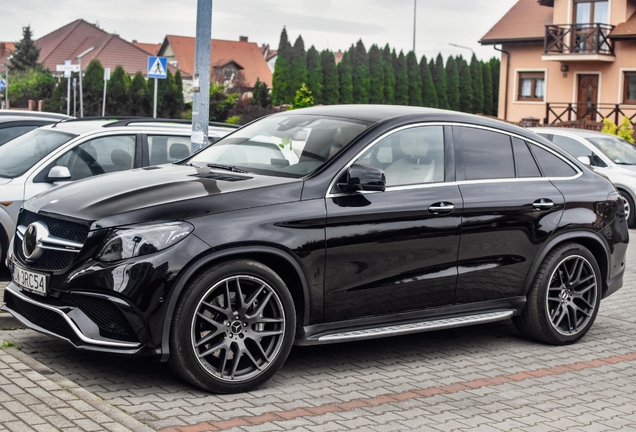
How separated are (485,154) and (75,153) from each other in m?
4.11

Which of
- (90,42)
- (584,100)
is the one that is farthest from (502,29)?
(90,42)

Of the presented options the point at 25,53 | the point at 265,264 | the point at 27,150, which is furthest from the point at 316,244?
the point at 25,53

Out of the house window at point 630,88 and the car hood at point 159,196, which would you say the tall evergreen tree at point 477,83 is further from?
the car hood at point 159,196

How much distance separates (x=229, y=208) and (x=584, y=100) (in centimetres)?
4129

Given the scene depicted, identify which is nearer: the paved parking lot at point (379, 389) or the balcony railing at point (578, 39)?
the paved parking lot at point (379, 389)

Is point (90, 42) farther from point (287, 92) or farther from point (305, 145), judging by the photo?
point (305, 145)

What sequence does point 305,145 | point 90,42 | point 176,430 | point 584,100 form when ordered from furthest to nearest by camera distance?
1. point 90,42
2. point 584,100
3. point 305,145
4. point 176,430

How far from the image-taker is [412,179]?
6750 mm

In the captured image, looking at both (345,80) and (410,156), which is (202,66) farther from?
(345,80)

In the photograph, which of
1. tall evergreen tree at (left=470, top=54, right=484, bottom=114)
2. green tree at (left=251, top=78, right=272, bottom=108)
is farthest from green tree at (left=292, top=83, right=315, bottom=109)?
tall evergreen tree at (left=470, top=54, right=484, bottom=114)

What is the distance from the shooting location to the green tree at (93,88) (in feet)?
187

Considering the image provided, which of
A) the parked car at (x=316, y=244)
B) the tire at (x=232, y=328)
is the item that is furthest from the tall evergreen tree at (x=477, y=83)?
the tire at (x=232, y=328)

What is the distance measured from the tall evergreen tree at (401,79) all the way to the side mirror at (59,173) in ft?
180

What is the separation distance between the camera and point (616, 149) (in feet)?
60.8
